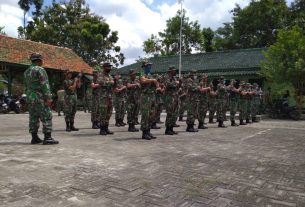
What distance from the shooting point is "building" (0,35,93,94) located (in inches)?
814

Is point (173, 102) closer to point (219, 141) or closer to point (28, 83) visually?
point (219, 141)

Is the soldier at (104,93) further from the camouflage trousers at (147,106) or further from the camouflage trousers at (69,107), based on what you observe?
the camouflage trousers at (69,107)

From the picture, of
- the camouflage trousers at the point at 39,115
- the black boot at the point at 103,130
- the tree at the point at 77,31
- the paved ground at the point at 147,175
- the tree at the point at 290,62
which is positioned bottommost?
the paved ground at the point at 147,175

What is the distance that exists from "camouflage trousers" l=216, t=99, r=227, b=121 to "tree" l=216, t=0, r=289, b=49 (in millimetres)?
26567

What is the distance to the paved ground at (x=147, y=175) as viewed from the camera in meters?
3.26

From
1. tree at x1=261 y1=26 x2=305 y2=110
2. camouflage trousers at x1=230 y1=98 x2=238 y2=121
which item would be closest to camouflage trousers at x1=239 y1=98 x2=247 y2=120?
camouflage trousers at x1=230 y1=98 x2=238 y2=121

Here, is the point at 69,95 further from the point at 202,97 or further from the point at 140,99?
the point at 202,97

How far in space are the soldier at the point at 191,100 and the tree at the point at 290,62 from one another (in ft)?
31.4

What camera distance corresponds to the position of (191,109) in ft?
30.9

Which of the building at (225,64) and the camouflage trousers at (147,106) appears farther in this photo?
the building at (225,64)

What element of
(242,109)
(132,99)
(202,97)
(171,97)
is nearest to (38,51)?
(132,99)

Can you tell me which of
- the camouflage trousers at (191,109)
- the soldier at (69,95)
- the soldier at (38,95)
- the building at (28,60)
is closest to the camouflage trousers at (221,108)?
the camouflage trousers at (191,109)

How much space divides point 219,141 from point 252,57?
1968 centimetres

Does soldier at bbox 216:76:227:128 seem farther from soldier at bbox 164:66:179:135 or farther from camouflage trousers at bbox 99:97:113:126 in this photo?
camouflage trousers at bbox 99:97:113:126
